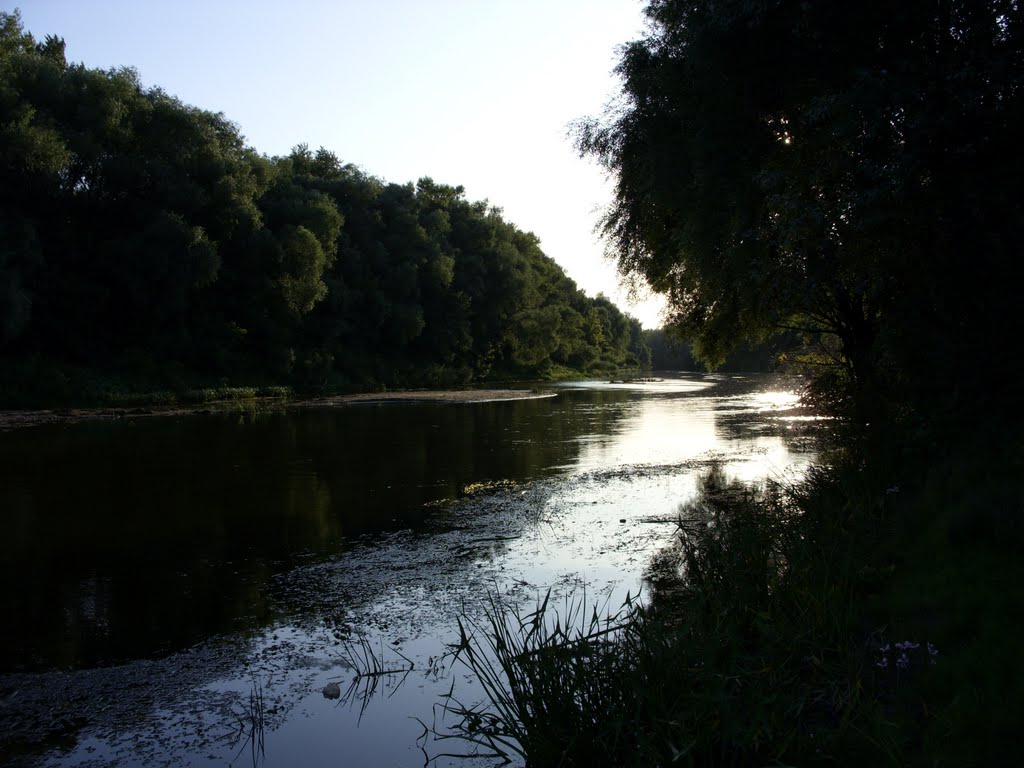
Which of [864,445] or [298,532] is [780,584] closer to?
[864,445]

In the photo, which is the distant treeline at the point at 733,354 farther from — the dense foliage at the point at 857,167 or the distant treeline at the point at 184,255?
the distant treeline at the point at 184,255

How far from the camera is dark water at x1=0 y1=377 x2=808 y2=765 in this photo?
18.6 feet

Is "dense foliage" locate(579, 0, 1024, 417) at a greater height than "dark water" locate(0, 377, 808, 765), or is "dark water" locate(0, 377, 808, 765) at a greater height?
A: "dense foliage" locate(579, 0, 1024, 417)

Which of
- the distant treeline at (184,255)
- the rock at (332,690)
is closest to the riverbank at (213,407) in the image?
the distant treeline at (184,255)

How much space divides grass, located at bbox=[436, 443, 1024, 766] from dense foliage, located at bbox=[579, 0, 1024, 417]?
2.06 meters

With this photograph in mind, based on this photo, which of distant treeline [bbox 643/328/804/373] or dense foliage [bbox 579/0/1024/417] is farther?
distant treeline [bbox 643/328/804/373]

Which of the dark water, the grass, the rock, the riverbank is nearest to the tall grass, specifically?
the grass

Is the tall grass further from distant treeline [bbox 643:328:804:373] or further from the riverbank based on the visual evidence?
the riverbank

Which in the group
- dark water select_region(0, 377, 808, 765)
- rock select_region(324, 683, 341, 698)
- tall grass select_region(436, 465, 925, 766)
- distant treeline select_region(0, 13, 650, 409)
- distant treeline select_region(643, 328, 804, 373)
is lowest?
rock select_region(324, 683, 341, 698)

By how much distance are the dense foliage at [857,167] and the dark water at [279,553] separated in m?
3.84

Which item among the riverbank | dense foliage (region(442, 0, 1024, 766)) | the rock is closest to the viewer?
dense foliage (region(442, 0, 1024, 766))

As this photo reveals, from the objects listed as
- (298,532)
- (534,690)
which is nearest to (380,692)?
(534,690)

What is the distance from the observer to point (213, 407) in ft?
113

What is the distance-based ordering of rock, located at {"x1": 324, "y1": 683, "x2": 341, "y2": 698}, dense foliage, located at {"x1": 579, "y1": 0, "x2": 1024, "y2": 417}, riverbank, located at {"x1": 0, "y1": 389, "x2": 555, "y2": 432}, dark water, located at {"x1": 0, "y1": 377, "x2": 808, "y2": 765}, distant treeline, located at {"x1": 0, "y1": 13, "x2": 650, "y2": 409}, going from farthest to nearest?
distant treeline, located at {"x1": 0, "y1": 13, "x2": 650, "y2": 409}
riverbank, located at {"x1": 0, "y1": 389, "x2": 555, "y2": 432}
dense foliage, located at {"x1": 579, "y1": 0, "x2": 1024, "y2": 417}
rock, located at {"x1": 324, "y1": 683, "x2": 341, "y2": 698}
dark water, located at {"x1": 0, "y1": 377, "x2": 808, "y2": 765}
